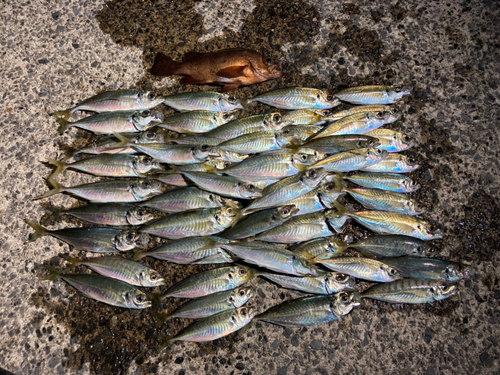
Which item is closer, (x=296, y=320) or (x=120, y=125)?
(x=296, y=320)

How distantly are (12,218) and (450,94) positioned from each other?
4134mm

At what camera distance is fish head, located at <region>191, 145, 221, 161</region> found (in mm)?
2729

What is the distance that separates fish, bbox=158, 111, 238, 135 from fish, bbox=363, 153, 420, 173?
1296 millimetres

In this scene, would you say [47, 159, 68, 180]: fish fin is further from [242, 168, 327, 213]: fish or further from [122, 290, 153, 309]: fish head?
[242, 168, 327, 213]: fish

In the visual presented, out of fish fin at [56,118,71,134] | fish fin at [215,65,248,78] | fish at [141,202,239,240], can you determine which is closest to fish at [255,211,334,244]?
fish at [141,202,239,240]

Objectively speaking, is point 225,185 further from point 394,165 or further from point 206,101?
point 394,165

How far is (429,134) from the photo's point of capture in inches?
126

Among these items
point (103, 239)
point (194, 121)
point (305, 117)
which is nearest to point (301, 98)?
point (305, 117)

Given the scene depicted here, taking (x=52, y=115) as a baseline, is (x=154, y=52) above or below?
above

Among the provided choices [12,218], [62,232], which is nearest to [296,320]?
[62,232]

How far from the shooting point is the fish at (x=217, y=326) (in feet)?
8.26

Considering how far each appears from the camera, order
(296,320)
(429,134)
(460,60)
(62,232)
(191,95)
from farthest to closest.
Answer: (460,60) → (429,134) → (191,95) → (62,232) → (296,320)

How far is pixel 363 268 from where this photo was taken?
259 cm

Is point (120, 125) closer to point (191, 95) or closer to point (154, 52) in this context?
point (191, 95)
